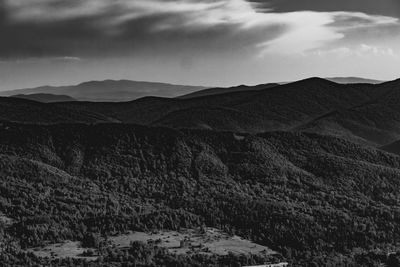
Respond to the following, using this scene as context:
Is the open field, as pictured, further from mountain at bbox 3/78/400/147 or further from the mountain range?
mountain at bbox 3/78/400/147

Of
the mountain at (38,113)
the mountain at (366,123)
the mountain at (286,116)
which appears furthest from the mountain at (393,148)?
the mountain at (38,113)

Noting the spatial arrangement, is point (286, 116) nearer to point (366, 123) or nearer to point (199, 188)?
point (366, 123)

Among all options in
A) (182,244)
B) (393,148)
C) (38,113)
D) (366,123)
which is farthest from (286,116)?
(182,244)

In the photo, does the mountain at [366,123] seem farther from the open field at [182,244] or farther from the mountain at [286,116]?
the open field at [182,244]

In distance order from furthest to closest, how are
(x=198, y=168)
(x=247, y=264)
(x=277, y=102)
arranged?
(x=277, y=102) < (x=198, y=168) < (x=247, y=264)

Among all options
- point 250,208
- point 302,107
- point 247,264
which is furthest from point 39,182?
point 302,107

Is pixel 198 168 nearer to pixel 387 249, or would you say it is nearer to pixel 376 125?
pixel 387 249

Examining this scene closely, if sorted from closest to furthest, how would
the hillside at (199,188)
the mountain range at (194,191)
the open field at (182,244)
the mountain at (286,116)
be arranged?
the open field at (182,244)
the mountain range at (194,191)
the hillside at (199,188)
the mountain at (286,116)

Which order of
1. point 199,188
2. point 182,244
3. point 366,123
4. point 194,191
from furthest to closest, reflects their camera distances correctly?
1. point 366,123
2. point 199,188
3. point 194,191
4. point 182,244
